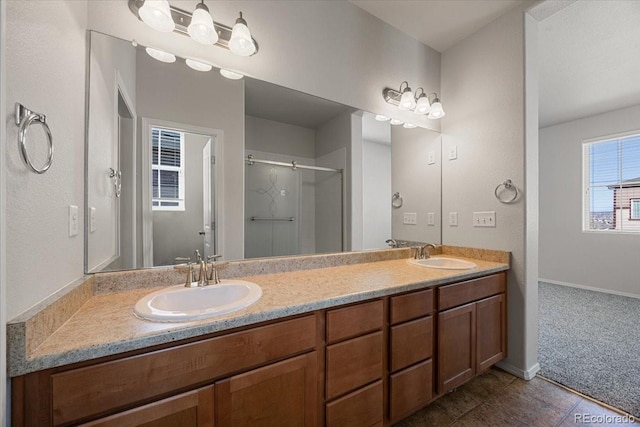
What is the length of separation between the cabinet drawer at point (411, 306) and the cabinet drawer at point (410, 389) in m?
0.28

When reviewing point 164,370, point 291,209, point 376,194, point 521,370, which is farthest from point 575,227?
point 164,370

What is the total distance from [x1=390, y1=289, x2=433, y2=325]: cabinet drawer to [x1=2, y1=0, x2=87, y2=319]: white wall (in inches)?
52.7

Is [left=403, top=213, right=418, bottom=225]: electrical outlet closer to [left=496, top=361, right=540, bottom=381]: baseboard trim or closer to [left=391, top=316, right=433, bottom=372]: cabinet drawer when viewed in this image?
[left=391, top=316, right=433, bottom=372]: cabinet drawer

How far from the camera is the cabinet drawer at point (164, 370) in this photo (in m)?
0.69

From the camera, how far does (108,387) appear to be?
0.73 m

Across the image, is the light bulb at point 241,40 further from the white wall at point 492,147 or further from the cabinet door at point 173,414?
the white wall at point 492,147

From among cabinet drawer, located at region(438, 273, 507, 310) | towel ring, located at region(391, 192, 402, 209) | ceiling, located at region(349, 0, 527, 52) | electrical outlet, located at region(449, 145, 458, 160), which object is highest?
ceiling, located at region(349, 0, 527, 52)

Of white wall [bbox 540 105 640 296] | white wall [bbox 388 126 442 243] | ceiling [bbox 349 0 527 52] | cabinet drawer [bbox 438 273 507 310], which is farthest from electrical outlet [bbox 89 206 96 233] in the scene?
white wall [bbox 540 105 640 296]

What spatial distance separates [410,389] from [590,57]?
3.41 m

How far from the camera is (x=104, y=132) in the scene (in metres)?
1.21

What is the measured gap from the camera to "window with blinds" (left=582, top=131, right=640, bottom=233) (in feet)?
12.1

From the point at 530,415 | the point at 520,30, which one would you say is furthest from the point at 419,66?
the point at 530,415

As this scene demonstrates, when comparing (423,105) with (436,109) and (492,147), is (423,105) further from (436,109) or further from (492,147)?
(492,147)

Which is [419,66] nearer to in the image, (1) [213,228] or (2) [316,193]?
(2) [316,193]
